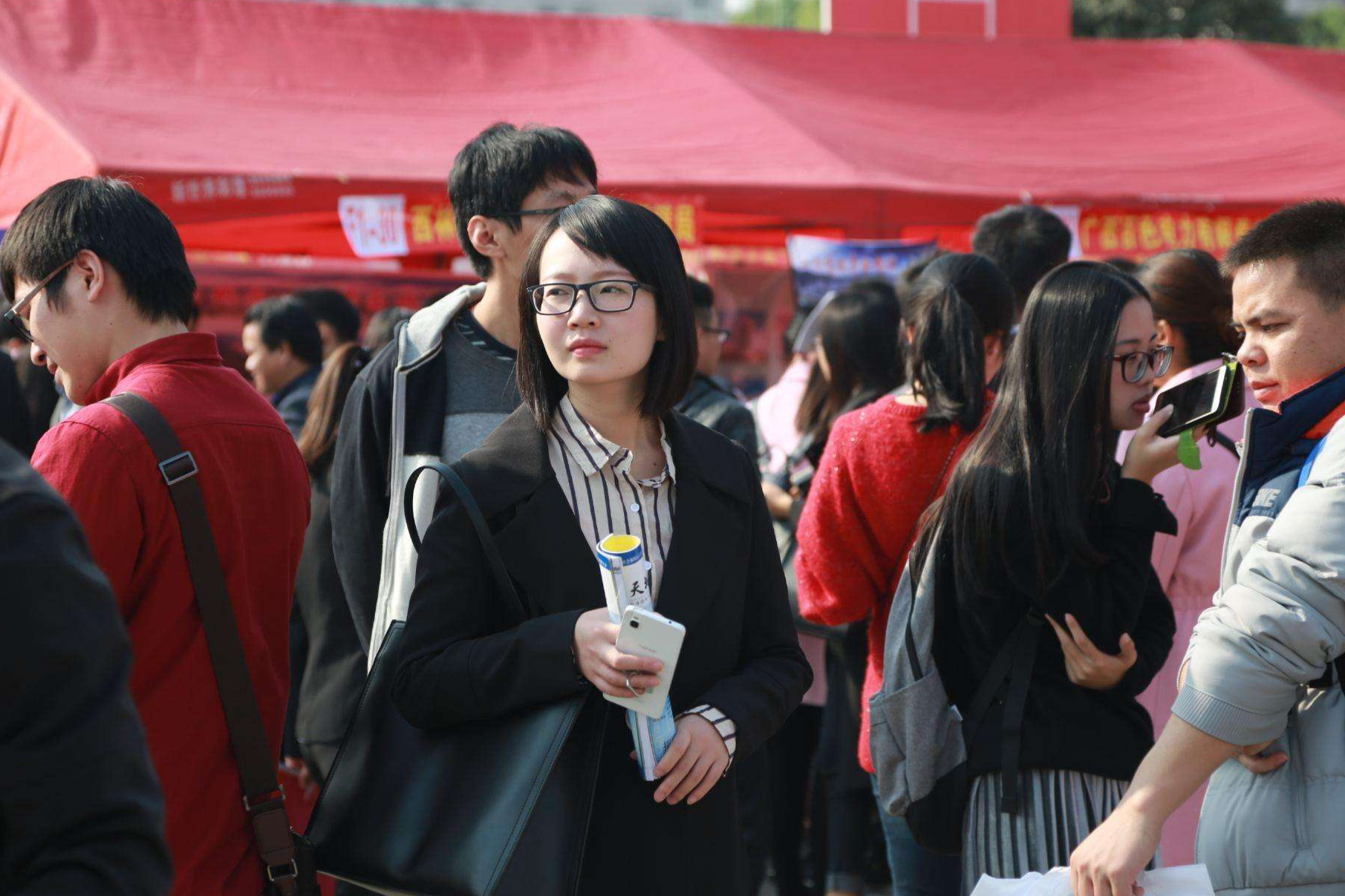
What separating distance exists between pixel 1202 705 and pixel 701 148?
18.6ft

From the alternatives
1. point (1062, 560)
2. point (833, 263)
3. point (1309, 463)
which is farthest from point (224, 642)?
point (833, 263)

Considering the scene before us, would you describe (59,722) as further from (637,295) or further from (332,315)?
(332,315)

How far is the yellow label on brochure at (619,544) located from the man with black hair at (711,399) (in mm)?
1801

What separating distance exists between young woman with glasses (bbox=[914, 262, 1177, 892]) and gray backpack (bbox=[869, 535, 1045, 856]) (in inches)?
0.6

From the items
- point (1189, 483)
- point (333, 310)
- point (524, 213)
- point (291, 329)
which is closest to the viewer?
point (524, 213)

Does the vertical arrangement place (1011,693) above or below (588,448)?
below

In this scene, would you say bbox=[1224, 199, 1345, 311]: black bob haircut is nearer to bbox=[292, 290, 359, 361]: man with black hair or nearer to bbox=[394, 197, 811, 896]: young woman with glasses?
bbox=[394, 197, 811, 896]: young woman with glasses

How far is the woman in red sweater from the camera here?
3094 millimetres

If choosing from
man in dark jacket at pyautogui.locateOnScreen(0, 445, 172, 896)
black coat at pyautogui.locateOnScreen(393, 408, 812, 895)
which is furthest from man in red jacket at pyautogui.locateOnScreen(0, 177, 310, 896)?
man in dark jacket at pyautogui.locateOnScreen(0, 445, 172, 896)

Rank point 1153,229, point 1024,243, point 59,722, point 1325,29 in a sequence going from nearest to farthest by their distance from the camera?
point 59,722, point 1024,243, point 1153,229, point 1325,29

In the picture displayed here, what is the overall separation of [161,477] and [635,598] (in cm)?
70

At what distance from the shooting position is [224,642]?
2008 mm

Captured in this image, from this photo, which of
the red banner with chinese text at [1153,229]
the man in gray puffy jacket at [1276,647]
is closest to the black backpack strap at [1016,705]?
the man in gray puffy jacket at [1276,647]

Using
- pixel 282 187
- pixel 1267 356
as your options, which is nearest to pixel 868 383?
pixel 1267 356
